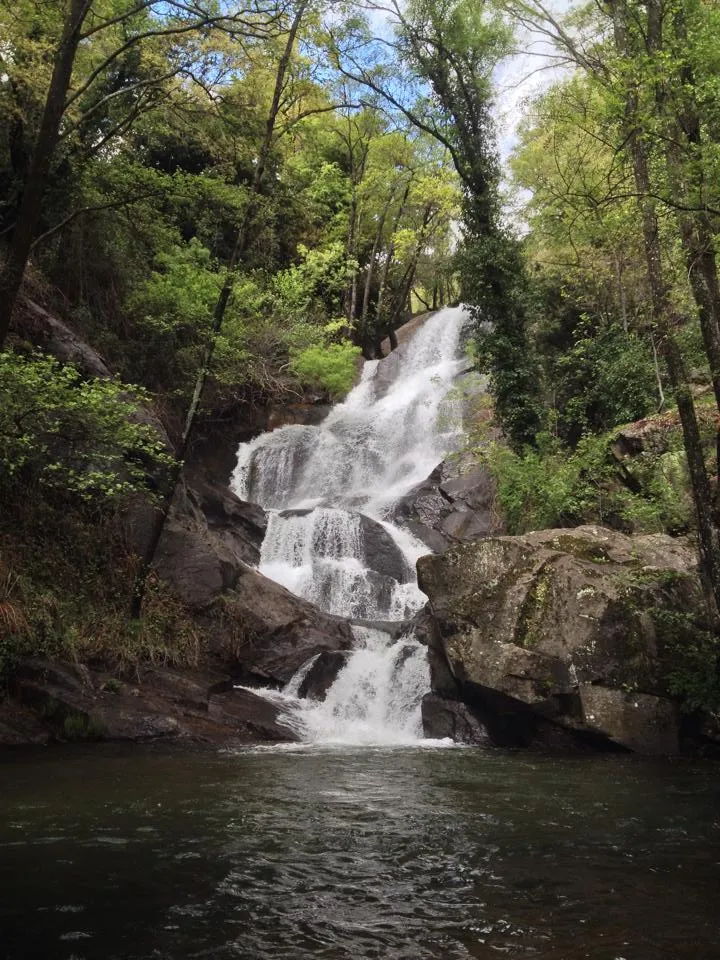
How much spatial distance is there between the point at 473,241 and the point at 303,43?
5.45 m

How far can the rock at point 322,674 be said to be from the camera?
13.1 meters

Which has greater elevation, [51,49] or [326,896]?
[51,49]

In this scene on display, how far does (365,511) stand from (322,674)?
26.4 feet

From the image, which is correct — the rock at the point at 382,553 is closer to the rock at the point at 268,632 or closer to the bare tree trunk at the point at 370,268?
the rock at the point at 268,632

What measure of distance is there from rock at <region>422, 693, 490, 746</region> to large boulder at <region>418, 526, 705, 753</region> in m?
0.20

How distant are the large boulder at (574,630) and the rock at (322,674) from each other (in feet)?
7.77

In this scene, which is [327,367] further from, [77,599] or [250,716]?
[250,716]

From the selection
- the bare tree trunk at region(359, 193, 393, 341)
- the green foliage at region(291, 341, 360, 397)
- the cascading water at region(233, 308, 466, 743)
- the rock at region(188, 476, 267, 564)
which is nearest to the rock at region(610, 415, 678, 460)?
the cascading water at region(233, 308, 466, 743)

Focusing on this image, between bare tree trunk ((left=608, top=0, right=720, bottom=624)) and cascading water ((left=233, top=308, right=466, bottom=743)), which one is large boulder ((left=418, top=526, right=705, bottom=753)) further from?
cascading water ((left=233, top=308, right=466, bottom=743))

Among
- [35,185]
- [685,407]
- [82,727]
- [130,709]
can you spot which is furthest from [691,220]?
[82,727]

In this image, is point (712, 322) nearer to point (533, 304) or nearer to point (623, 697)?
point (623, 697)

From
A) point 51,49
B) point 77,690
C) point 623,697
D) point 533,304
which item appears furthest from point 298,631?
point 51,49

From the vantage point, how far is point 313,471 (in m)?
23.2

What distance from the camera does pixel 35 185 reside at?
29.0 ft
